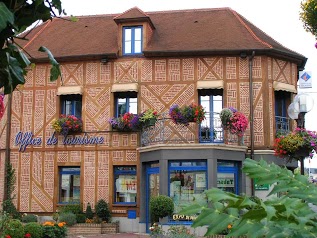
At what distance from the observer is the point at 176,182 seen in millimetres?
18172

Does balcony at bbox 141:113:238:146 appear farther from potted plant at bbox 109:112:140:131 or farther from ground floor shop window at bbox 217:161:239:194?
ground floor shop window at bbox 217:161:239:194

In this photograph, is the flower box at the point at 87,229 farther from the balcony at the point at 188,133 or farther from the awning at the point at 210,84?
the awning at the point at 210,84

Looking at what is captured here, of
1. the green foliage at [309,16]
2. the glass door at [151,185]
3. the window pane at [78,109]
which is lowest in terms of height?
the glass door at [151,185]

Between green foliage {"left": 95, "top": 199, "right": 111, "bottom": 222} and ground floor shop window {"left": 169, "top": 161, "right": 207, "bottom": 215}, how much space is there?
8.21 ft

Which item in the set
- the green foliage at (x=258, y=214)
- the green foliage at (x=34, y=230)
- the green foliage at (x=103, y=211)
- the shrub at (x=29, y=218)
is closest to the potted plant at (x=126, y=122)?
the green foliage at (x=103, y=211)

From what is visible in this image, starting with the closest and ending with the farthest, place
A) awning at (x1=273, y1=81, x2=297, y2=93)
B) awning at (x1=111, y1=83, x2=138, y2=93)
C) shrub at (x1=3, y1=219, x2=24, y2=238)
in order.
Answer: shrub at (x1=3, y1=219, x2=24, y2=238)
awning at (x1=273, y1=81, x2=297, y2=93)
awning at (x1=111, y1=83, x2=138, y2=93)

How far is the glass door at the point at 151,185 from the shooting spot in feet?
61.1

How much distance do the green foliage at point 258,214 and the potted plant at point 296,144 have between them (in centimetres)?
1545

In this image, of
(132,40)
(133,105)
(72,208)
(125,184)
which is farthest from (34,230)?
(132,40)

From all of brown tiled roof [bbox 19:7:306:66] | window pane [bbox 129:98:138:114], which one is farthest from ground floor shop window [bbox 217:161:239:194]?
brown tiled roof [bbox 19:7:306:66]

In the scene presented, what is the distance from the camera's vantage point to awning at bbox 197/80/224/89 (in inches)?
747

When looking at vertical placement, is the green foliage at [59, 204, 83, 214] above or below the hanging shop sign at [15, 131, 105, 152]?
→ below

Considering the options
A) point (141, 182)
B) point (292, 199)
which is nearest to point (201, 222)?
point (292, 199)

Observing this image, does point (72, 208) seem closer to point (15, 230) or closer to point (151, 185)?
point (151, 185)
